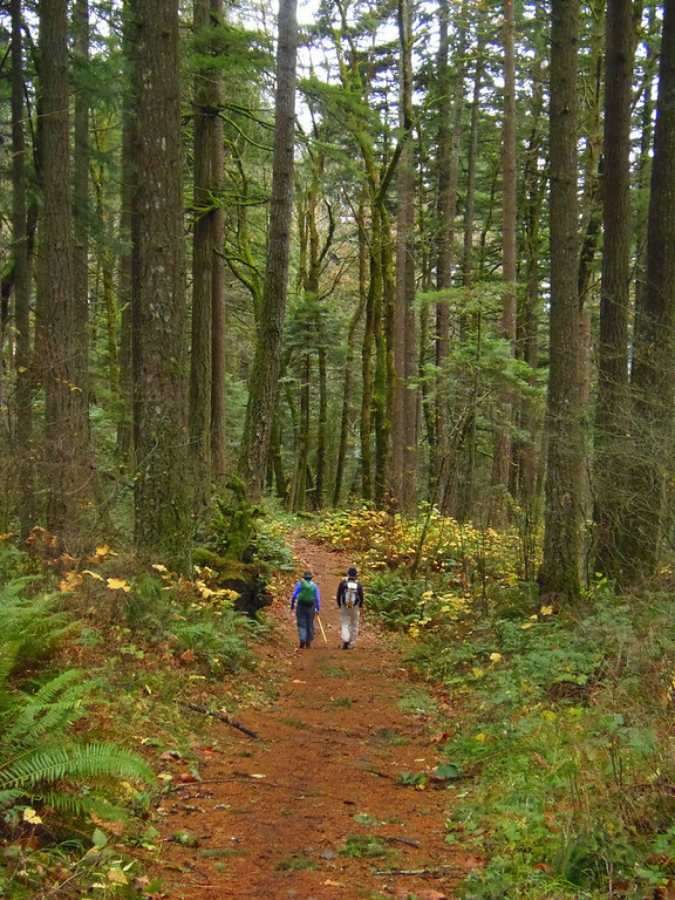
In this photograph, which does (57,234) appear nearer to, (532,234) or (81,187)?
(81,187)

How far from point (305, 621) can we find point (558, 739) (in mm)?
6720

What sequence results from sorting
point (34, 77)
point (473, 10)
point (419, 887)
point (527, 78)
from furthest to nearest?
point (527, 78) < point (473, 10) < point (34, 77) < point (419, 887)

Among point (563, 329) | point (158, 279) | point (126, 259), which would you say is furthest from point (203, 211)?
point (563, 329)

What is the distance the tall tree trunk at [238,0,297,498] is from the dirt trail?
16.8 ft

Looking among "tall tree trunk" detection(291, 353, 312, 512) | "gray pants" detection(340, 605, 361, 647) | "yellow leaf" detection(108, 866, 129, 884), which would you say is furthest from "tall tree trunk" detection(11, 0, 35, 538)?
"tall tree trunk" detection(291, 353, 312, 512)

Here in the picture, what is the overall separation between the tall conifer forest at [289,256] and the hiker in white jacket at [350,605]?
2.20 m

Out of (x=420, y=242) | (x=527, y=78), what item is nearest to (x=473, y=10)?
(x=527, y=78)

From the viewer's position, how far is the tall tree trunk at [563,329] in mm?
9781

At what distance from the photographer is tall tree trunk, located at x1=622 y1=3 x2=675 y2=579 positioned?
8203 millimetres

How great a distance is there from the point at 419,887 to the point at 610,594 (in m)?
5.14

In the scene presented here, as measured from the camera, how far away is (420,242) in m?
22.5

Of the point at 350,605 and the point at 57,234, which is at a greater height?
the point at 57,234

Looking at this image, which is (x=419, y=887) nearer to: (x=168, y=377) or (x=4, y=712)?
(x=4, y=712)

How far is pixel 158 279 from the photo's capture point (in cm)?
921
